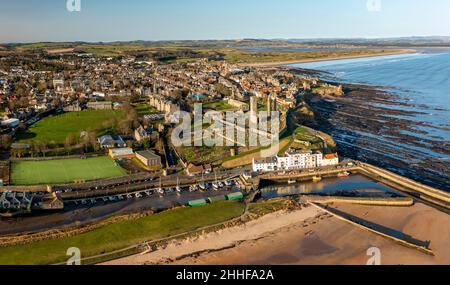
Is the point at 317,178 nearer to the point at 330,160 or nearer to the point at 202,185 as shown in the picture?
the point at 330,160

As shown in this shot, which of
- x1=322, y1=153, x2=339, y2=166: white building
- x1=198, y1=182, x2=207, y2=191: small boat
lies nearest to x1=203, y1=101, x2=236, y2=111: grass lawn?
x1=322, y1=153, x2=339, y2=166: white building

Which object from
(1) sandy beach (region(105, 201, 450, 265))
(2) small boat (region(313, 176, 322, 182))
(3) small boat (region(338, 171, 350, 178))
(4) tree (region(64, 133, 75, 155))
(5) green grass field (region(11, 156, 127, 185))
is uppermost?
(4) tree (region(64, 133, 75, 155))

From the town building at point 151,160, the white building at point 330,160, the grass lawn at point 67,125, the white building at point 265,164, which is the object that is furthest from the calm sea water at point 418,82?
the grass lawn at point 67,125

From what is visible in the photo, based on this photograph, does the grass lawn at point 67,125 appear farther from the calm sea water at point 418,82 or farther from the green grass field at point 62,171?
the calm sea water at point 418,82

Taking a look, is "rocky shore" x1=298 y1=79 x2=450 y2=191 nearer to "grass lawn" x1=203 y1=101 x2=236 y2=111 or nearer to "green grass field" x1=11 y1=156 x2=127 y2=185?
"grass lawn" x1=203 y1=101 x2=236 y2=111

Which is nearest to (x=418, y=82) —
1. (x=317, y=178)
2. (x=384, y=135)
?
(x=384, y=135)
